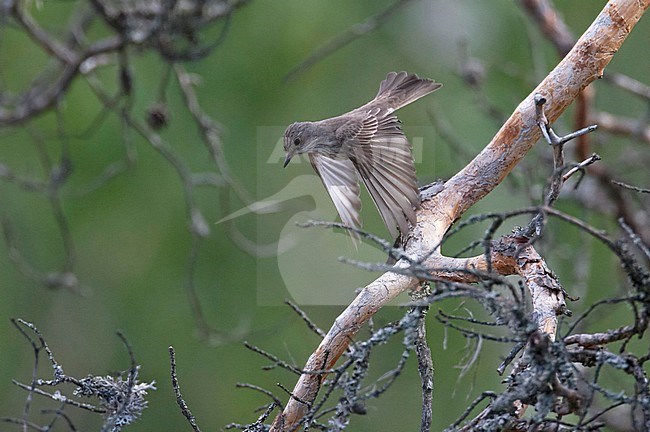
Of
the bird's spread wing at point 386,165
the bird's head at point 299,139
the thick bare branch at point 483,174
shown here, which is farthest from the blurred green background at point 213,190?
the thick bare branch at point 483,174

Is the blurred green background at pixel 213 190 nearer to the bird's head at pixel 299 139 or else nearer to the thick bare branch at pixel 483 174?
the bird's head at pixel 299 139

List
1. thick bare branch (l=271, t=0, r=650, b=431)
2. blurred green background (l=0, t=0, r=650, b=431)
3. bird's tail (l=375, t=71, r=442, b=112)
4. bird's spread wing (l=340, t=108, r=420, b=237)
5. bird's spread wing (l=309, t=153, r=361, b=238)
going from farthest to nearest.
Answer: blurred green background (l=0, t=0, r=650, b=431) → bird's tail (l=375, t=71, r=442, b=112) → bird's spread wing (l=309, t=153, r=361, b=238) → bird's spread wing (l=340, t=108, r=420, b=237) → thick bare branch (l=271, t=0, r=650, b=431)

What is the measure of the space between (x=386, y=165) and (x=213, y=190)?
3.53m

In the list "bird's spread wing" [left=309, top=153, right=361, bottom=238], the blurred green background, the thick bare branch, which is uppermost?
the blurred green background

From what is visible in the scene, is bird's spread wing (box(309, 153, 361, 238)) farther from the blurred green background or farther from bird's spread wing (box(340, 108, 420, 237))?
the blurred green background

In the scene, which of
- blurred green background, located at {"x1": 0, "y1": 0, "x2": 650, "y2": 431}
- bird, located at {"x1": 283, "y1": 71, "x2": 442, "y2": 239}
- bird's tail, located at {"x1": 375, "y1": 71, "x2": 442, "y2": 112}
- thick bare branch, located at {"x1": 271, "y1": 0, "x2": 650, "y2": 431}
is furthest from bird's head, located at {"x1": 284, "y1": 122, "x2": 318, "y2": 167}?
blurred green background, located at {"x1": 0, "y1": 0, "x2": 650, "y2": 431}

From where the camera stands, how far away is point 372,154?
1.65 metres

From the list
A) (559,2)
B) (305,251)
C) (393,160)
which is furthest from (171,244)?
(393,160)

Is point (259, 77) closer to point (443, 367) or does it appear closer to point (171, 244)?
point (171, 244)

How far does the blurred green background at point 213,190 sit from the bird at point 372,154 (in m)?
2.46

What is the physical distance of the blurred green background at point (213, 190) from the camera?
456 centimetres

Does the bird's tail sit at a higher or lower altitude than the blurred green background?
lower

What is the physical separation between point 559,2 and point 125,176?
99.9 inches

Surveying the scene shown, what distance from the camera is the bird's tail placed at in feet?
5.87
